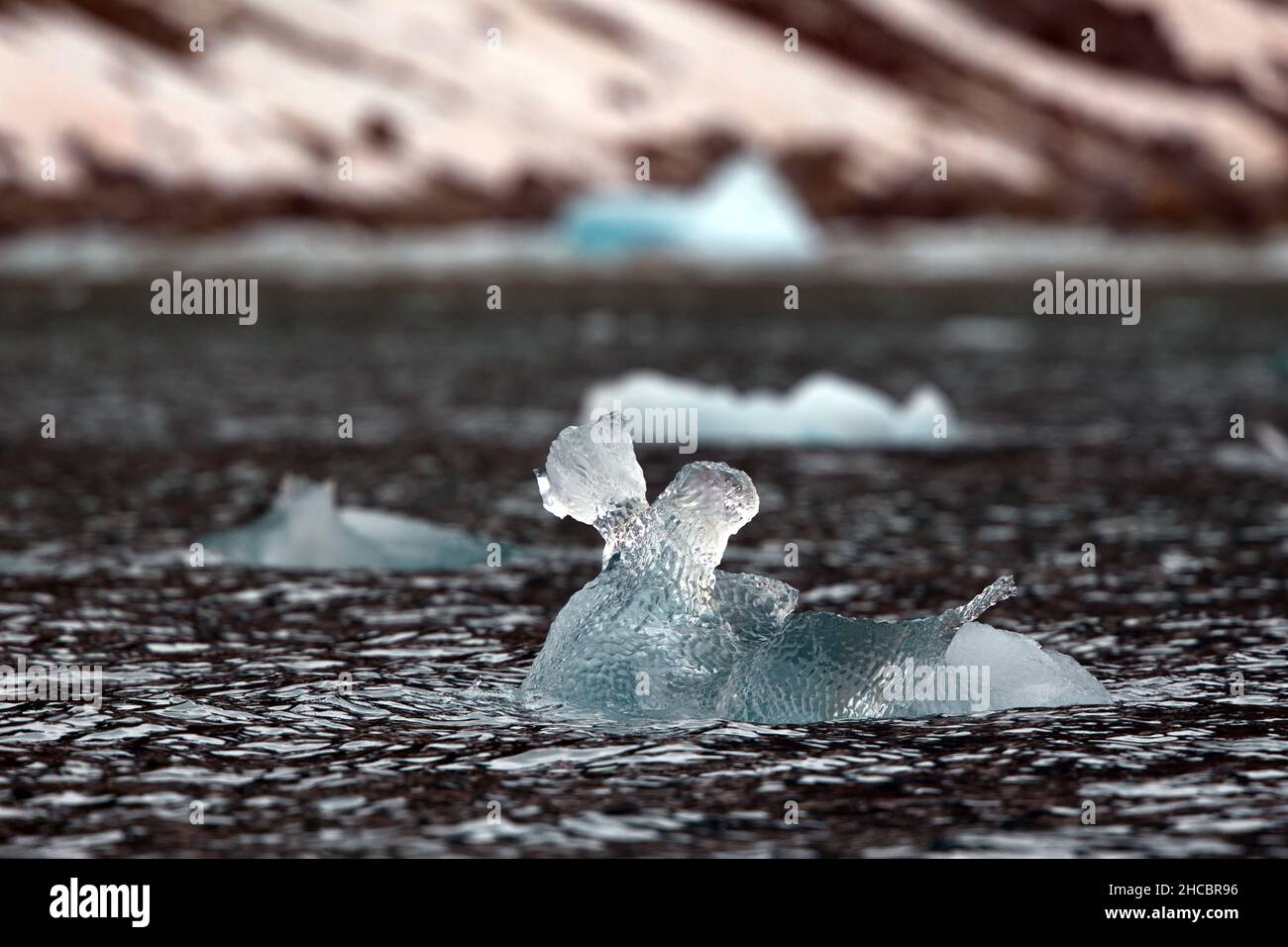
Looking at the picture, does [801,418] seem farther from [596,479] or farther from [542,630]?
[596,479]

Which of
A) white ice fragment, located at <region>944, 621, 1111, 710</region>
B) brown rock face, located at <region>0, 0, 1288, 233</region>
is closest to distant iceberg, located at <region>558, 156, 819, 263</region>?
brown rock face, located at <region>0, 0, 1288, 233</region>

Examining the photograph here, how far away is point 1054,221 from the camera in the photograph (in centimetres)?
15225

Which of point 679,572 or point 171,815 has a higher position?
point 679,572

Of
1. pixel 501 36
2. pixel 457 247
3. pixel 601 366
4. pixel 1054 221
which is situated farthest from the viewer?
pixel 501 36

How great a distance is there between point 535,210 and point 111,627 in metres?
116

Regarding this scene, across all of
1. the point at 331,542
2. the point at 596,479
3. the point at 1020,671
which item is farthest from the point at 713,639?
the point at 331,542

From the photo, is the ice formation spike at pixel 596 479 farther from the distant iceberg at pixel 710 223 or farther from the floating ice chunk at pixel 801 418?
the distant iceberg at pixel 710 223

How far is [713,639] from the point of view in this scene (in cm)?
1227

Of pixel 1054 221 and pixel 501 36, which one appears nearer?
pixel 1054 221

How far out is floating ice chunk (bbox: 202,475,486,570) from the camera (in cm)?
1759

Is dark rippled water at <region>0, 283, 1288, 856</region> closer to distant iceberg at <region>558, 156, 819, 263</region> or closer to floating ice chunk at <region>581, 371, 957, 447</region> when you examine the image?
floating ice chunk at <region>581, 371, 957, 447</region>
